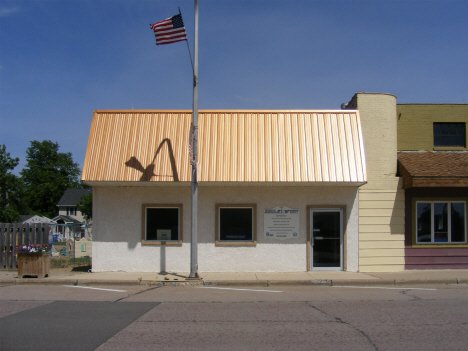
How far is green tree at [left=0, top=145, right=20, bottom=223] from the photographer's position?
3822cm

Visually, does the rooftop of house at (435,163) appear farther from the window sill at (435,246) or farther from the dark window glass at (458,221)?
the window sill at (435,246)

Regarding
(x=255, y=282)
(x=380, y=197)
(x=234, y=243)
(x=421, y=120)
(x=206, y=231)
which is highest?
(x=421, y=120)

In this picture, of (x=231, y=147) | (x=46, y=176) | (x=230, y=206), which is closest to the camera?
(x=231, y=147)

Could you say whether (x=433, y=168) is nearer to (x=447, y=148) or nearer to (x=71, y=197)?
(x=447, y=148)

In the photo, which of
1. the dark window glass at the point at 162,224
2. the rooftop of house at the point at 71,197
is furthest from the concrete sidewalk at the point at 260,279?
the rooftop of house at the point at 71,197

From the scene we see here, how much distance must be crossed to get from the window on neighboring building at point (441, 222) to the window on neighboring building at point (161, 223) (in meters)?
7.99

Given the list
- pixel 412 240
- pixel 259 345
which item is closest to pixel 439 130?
pixel 412 240

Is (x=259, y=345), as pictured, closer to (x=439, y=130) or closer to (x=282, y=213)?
(x=282, y=213)

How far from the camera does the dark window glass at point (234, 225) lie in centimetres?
1470

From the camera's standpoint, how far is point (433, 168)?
14.6 m

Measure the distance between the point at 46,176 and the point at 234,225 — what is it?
80724 mm

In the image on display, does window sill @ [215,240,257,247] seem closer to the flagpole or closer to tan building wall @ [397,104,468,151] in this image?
the flagpole

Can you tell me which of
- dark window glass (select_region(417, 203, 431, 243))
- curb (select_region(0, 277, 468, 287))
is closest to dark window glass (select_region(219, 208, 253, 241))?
curb (select_region(0, 277, 468, 287))

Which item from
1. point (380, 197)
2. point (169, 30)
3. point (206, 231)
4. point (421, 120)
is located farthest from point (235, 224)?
point (421, 120)
